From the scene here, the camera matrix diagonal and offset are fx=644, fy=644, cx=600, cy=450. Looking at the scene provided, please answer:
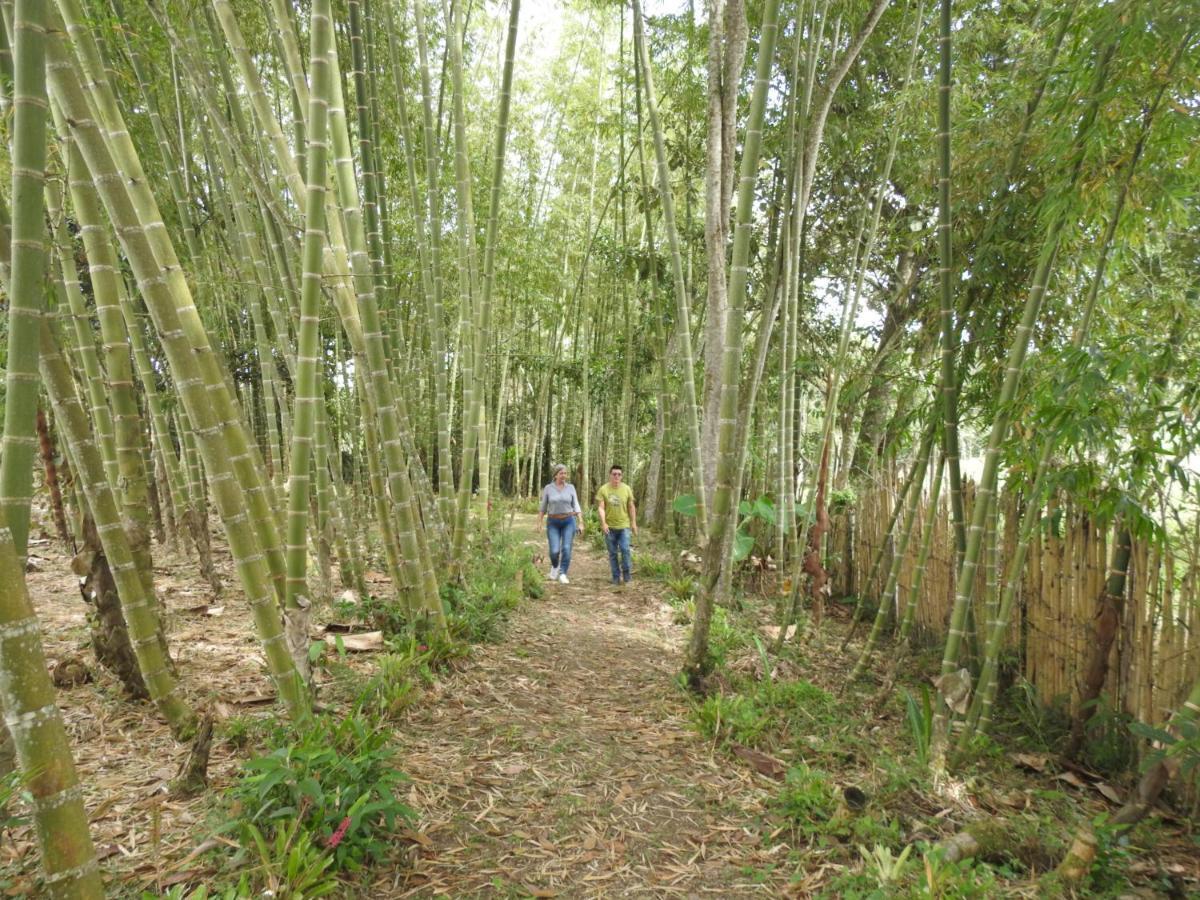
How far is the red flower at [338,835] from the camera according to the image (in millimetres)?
1667

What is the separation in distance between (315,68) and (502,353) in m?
6.87

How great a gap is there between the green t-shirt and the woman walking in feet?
0.85

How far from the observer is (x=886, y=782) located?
239cm

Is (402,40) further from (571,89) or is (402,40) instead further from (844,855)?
(844,855)

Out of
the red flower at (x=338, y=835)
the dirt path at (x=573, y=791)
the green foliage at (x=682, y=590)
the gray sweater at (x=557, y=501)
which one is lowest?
the dirt path at (x=573, y=791)

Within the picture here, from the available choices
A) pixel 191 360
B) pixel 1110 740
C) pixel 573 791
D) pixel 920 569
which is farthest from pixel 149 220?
pixel 1110 740

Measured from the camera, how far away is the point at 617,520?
5824 mm

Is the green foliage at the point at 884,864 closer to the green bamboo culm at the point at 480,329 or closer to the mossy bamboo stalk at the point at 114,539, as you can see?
the mossy bamboo stalk at the point at 114,539

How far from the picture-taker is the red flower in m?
1.67

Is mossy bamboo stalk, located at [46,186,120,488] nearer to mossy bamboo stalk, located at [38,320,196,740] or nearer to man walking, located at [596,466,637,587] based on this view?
mossy bamboo stalk, located at [38,320,196,740]

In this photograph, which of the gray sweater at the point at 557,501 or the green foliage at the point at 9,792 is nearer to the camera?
the green foliage at the point at 9,792

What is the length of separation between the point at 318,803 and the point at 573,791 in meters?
1.04

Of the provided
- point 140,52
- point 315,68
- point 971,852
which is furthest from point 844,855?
point 140,52

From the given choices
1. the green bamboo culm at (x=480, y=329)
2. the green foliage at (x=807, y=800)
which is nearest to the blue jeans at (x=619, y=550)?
the green bamboo culm at (x=480, y=329)
